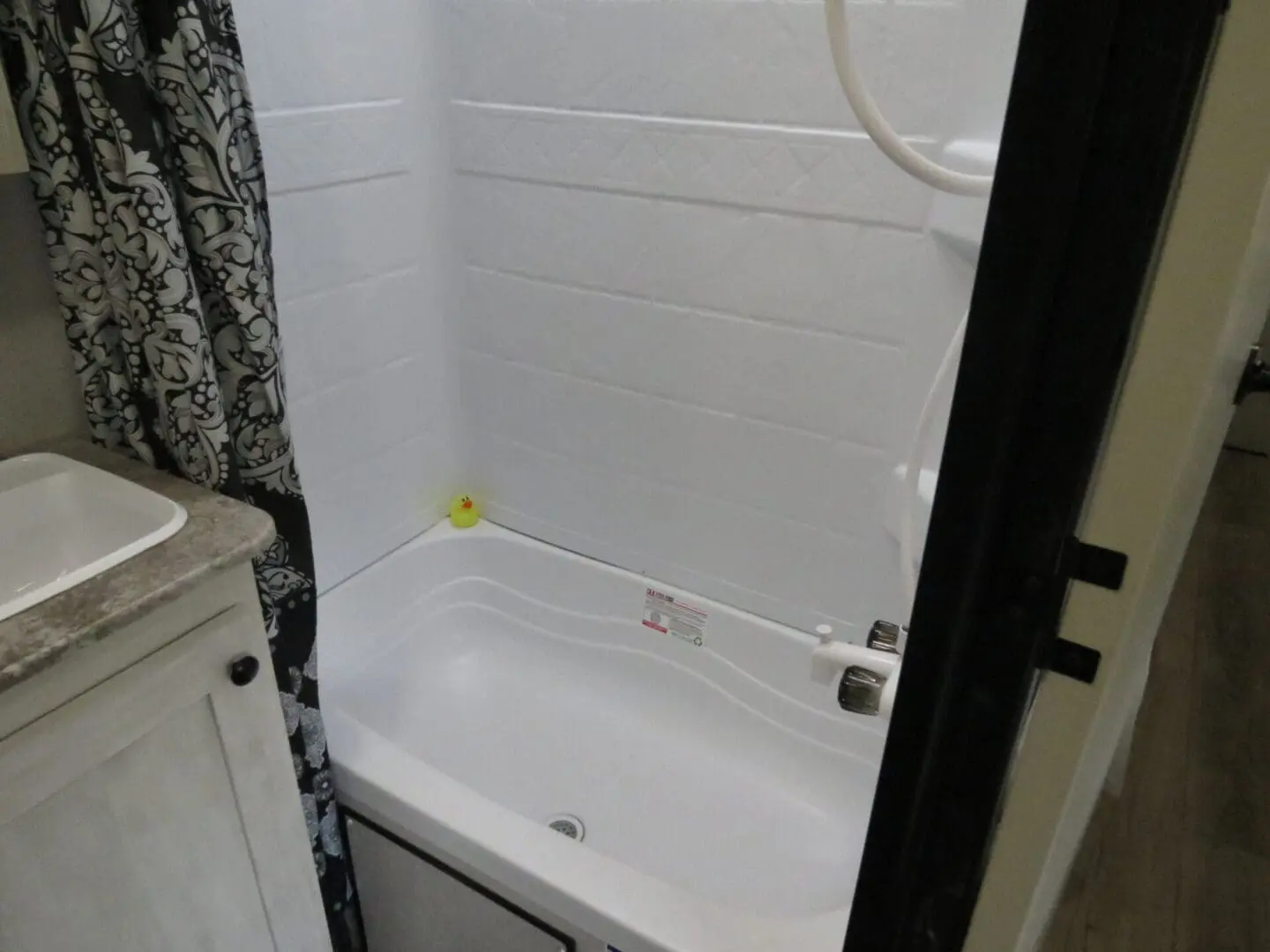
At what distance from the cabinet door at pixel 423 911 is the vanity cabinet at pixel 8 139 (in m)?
1.03

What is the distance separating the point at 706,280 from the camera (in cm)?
160

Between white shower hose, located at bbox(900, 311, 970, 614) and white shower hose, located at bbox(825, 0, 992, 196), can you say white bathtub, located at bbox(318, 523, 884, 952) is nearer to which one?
white shower hose, located at bbox(900, 311, 970, 614)

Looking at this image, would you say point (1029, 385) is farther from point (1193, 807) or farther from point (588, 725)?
point (1193, 807)

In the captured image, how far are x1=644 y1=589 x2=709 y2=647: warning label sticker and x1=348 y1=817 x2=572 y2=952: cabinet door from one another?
732 millimetres

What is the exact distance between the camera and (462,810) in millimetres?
1263

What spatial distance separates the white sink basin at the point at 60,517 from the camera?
40.7 inches

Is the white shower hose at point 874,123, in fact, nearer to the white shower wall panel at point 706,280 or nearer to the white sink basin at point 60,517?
the white shower wall panel at point 706,280

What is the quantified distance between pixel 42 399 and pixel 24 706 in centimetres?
51

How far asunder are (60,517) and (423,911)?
0.81 metres

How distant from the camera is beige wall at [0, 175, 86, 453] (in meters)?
1.07

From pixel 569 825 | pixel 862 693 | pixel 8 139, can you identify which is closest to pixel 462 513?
pixel 569 825

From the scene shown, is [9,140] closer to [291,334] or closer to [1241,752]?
[291,334]

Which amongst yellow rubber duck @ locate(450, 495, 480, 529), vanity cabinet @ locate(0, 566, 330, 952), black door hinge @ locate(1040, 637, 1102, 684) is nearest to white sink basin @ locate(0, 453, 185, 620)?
vanity cabinet @ locate(0, 566, 330, 952)

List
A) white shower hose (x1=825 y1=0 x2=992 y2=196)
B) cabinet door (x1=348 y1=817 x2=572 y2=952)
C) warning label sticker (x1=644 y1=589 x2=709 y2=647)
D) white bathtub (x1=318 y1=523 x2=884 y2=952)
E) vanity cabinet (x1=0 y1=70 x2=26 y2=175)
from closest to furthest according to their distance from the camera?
white shower hose (x1=825 y1=0 x2=992 y2=196) < vanity cabinet (x1=0 y1=70 x2=26 y2=175) < cabinet door (x1=348 y1=817 x2=572 y2=952) < white bathtub (x1=318 y1=523 x2=884 y2=952) < warning label sticker (x1=644 y1=589 x2=709 y2=647)
